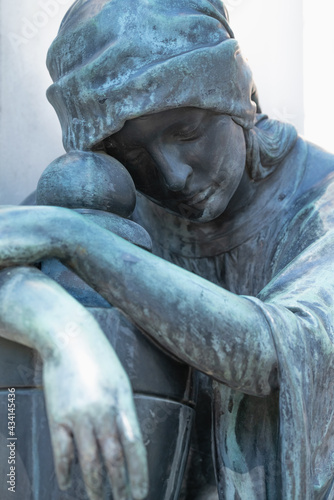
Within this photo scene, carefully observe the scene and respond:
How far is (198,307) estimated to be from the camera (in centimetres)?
148

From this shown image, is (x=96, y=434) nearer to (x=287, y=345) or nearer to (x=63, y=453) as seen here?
(x=63, y=453)

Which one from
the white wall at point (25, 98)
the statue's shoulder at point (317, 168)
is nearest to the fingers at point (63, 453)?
the statue's shoulder at point (317, 168)

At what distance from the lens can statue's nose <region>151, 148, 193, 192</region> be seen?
1788 millimetres

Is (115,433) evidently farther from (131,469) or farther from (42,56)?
(42,56)

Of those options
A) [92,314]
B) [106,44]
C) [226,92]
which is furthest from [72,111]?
[92,314]

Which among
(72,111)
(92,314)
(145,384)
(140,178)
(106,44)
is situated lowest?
(145,384)

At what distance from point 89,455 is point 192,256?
89 cm

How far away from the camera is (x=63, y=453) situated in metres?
1.26

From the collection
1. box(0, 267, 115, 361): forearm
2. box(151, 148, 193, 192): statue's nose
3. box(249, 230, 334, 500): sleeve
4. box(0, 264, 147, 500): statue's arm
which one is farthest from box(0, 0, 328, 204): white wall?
box(0, 264, 147, 500): statue's arm

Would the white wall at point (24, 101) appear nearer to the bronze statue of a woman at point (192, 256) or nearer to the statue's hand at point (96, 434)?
the bronze statue of a woman at point (192, 256)

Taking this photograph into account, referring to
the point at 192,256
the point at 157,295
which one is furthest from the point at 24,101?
the point at 157,295

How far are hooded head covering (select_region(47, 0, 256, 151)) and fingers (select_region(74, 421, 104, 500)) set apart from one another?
0.68 m

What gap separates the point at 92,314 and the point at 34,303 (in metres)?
0.14

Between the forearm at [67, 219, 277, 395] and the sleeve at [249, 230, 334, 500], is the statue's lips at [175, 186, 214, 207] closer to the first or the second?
the sleeve at [249, 230, 334, 500]
